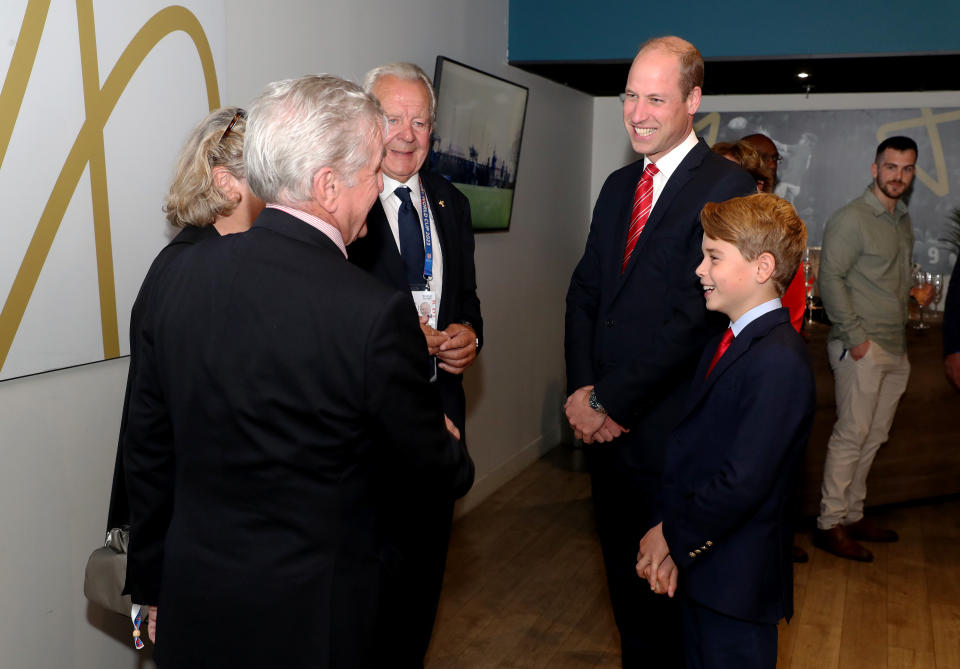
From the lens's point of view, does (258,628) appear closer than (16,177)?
Yes

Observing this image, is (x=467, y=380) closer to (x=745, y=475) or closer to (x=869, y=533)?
(x=869, y=533)

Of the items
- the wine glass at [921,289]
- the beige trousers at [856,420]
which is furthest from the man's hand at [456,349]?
the wine glass at [921,289]

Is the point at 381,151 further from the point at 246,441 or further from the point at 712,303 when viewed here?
the point at 712,303

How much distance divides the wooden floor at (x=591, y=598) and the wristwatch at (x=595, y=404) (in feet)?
4.09

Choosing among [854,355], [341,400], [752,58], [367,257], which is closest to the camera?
[341,400]

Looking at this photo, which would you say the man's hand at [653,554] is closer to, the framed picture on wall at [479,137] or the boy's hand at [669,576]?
the boy's hand at [669,576]

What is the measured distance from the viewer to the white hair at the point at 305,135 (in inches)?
56.7

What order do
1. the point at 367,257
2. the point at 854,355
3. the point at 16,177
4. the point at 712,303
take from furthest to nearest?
the point at 854,355 < the point at 367,257 < the point at 712,303 < the point at 16,177

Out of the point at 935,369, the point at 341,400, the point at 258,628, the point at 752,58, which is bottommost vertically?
the point at 935,369

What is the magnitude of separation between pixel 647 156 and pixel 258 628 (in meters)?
1.66

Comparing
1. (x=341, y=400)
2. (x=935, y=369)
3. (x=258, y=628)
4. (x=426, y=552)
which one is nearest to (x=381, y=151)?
(x=341, y=400)

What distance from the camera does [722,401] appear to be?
2076mm

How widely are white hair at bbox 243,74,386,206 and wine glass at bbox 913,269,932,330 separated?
4.48 metres

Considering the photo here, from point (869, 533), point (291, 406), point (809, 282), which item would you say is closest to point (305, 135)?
point (291, 406)
